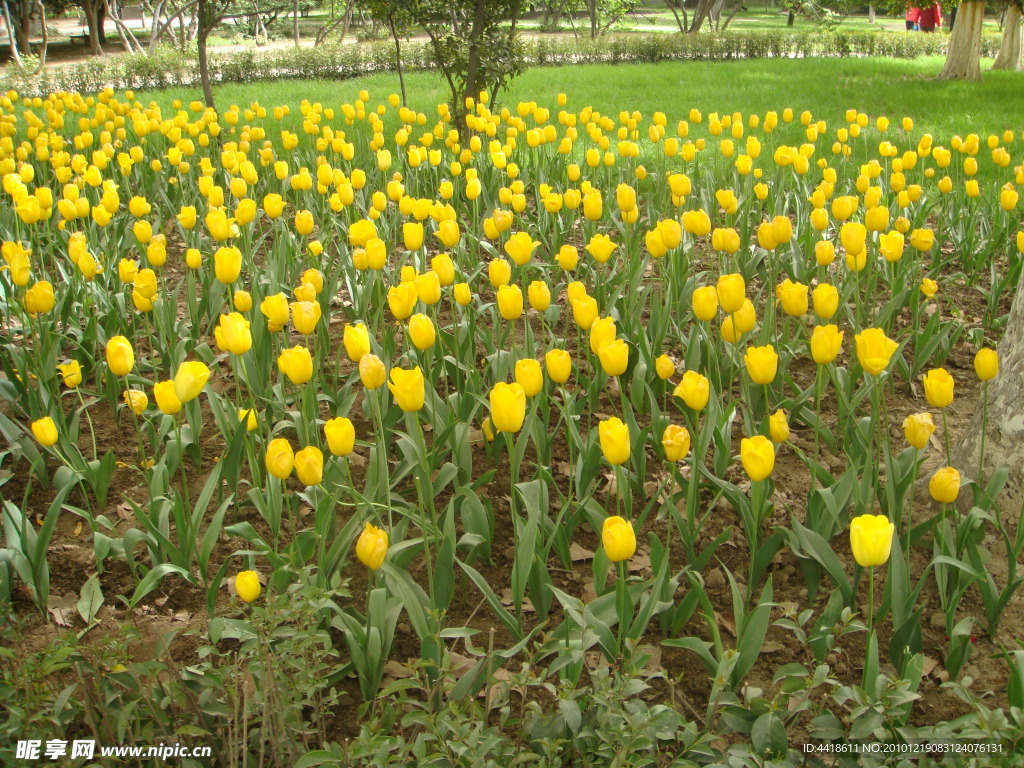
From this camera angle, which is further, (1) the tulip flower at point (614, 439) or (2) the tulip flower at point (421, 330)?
(2) the tulip flower at point (421, 330)

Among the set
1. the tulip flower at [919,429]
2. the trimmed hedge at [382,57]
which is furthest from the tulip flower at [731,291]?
the trimmed hedge at [382,57]

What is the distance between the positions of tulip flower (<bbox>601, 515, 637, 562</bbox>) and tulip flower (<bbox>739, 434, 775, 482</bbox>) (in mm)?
342

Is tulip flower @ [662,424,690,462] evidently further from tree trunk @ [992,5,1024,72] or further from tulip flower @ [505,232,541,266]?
tree trunk @ [992,5,1024,72]

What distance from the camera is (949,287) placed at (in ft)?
14.8

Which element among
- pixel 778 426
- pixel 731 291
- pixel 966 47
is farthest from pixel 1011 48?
pixel 778 426

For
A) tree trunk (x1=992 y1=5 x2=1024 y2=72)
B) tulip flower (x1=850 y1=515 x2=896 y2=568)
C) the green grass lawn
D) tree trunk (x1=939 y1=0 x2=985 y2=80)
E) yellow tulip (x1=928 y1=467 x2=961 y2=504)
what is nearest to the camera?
tulip flower (x1=850 y1=515 x2=896 y2=568)

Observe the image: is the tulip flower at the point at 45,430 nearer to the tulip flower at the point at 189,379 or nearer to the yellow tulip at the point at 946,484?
the tulip flower at the point at 189,379

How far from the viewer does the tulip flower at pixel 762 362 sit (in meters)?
2.22

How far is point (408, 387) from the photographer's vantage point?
6.53ft

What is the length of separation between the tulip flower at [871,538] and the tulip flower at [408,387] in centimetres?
94

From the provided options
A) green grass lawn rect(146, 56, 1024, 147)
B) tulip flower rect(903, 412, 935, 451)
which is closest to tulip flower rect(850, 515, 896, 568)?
tulip flower rect(903, 412, 935, 451)

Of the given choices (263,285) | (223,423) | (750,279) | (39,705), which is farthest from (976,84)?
(39,705)

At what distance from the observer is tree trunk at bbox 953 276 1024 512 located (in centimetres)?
239

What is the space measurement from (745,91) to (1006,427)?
11.2m
